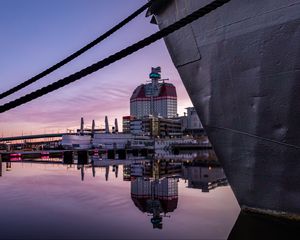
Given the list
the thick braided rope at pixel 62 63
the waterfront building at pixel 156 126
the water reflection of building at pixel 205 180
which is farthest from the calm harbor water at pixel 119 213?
the waterfront building at pixel 156 126

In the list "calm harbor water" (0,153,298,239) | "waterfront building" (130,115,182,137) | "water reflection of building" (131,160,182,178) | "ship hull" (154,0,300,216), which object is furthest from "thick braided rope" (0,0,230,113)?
"waterfront building" (130,115,182,137)

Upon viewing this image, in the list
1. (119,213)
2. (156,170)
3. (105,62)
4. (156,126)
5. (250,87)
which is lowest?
(119,213)

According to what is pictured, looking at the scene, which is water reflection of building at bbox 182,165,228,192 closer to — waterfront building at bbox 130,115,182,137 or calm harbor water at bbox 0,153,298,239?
calm harbor water at bbox 0,153,298,239

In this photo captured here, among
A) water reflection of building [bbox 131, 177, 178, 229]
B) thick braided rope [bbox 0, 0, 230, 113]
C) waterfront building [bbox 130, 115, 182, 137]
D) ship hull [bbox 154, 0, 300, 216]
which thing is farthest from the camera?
waterfront building [bbox 130, 115, 182, 137]

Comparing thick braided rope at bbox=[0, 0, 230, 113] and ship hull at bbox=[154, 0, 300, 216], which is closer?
thick braided rope at bbox=[0, 0, 230, 113]

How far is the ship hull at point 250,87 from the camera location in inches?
178

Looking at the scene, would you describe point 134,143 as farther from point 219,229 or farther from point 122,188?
point 219,229

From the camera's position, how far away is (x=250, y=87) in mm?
4914

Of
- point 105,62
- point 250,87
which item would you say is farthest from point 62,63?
point 250,87

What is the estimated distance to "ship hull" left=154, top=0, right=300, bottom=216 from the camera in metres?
4.52

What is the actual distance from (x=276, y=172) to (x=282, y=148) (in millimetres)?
458

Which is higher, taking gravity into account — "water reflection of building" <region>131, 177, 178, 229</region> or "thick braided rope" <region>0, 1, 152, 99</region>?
"thick braided rope" <region>0, 1, 152, 99</region>

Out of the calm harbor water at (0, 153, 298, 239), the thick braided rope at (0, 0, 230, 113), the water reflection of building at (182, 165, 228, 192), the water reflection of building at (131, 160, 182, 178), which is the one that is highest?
the thick braided rope at (0, 0, 230, 113)

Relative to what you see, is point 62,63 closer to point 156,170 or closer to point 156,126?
point 156,170
